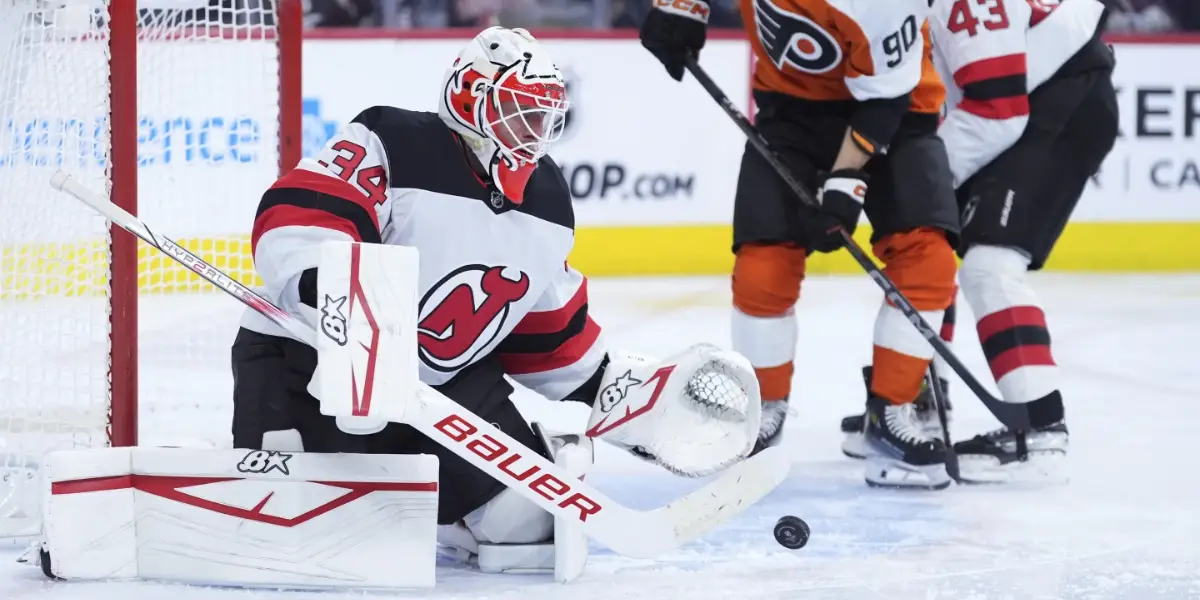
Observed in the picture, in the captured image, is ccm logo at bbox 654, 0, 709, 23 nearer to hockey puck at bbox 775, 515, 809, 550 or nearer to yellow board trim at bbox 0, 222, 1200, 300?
hockey puck at bbox 775, 515, 809, 550

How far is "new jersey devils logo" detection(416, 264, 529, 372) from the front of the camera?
2.06m

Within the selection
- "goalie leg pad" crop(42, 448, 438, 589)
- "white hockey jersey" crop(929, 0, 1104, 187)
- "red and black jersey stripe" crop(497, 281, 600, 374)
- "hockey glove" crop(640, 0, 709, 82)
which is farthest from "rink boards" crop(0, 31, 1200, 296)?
"goalie leg pad" crop(42, 448, 438, 589)

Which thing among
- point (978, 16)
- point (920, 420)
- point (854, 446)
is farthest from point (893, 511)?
point (978, 16)

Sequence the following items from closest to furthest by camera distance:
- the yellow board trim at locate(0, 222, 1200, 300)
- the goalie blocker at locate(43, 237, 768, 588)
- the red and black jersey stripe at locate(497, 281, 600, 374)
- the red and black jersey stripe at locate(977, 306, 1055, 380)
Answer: the goalie blocker at locate(43, 237, 768, 588)
the red and black jersey stripe at locate(497, 281, 600, 374)
the red and black jersey stripe at locate(977, 306, 1055, 380)
the yellow board trim at locate(0, 222, 1200, 300)

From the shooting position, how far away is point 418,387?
1799 millimetres

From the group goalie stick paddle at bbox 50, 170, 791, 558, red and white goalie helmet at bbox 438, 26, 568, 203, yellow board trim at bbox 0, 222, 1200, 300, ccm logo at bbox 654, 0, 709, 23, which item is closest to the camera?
goalie stick paddle at bbox 50, 170, 791, 558

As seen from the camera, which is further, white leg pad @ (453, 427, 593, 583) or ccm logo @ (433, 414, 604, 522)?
white leg pad @ (453, 427, 593, 583)

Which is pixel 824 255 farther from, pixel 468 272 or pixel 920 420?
pixel 468 272

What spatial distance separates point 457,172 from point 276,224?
0.26m

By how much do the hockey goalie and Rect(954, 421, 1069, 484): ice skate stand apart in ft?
2.87

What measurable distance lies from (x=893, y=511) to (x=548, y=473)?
2.73 ft

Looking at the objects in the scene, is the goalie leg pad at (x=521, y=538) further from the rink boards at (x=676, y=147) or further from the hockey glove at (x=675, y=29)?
the rink boards at (x=676, y=147)

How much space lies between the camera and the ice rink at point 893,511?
204cm

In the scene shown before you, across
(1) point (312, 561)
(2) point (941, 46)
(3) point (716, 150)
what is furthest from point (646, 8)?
(1) point (312, 561)
